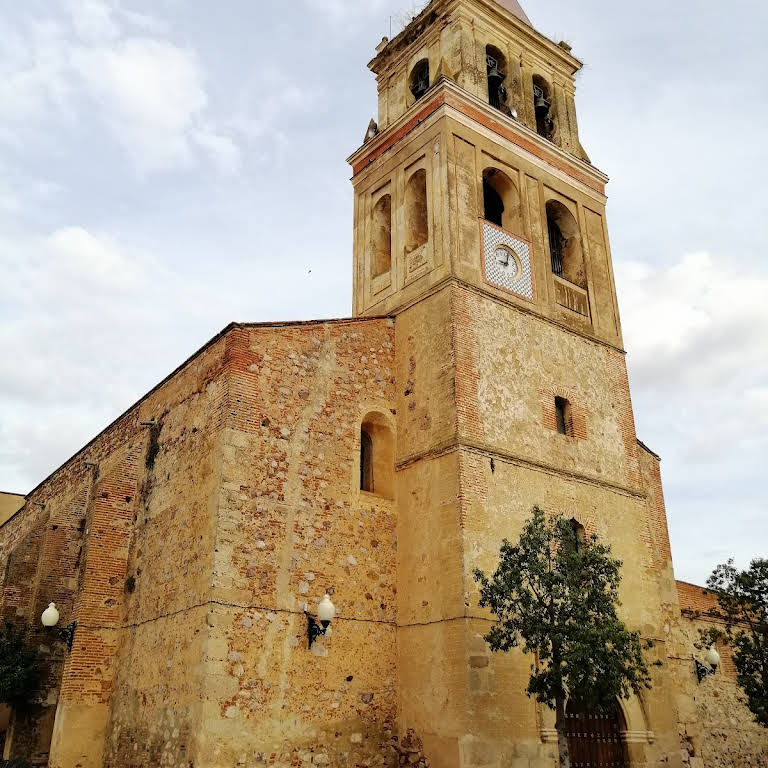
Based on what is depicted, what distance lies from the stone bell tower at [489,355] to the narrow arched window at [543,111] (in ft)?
0.12

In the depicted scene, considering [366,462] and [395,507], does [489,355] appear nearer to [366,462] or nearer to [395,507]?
[366,462]

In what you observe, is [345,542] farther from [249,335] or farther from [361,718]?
[249,335]

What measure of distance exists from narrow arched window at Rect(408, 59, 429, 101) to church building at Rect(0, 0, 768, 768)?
1025 millimetres

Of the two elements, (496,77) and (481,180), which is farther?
(496,77)

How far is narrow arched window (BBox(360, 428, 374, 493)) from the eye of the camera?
15.6 metres

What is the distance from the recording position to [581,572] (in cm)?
1162

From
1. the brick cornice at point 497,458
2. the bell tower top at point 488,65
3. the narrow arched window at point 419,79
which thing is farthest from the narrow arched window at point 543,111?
the brick cornice at point 497,458

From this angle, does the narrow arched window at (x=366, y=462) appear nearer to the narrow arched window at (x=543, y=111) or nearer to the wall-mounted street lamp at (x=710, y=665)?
the wall-mounted street lamp at (x=710, y=665)

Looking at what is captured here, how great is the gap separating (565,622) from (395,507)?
4.63 metres

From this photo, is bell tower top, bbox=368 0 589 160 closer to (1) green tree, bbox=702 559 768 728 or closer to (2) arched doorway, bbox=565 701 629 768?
(1) green tree, bbox=702 559 768 728

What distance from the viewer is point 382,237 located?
1936 cm

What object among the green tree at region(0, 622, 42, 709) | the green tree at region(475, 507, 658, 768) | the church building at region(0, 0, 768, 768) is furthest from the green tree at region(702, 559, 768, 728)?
the green tree at region(0, 622, 42, 709)

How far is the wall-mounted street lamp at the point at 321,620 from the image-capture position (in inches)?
505

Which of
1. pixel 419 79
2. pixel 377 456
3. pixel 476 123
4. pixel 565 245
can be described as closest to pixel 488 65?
pixel 419 79
